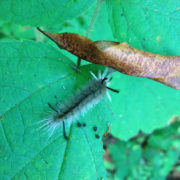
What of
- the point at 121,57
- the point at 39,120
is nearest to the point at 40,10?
the point at 121,57

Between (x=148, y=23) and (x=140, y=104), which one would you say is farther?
(x=140, y=104)

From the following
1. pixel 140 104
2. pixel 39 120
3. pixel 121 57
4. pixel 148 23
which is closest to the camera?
pixel 121 57

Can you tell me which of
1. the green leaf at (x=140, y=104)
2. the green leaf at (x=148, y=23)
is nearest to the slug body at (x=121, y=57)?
the green leaf at (x=148, y=23)

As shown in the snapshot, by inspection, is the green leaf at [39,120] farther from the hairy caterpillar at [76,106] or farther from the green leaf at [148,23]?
the green leaf at [148,23]

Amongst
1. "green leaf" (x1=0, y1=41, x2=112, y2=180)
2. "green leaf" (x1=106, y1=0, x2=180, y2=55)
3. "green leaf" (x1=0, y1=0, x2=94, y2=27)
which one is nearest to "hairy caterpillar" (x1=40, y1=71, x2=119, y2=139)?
"green leaf" (x1=0, y1=41, x2=112, y2=180)

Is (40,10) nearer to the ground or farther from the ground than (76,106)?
farther from the ground

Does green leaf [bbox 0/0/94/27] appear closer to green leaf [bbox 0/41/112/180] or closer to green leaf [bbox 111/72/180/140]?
green leaf [bbox 0/41/112/180]

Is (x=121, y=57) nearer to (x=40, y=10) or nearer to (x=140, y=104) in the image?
(x=40, y=10)
